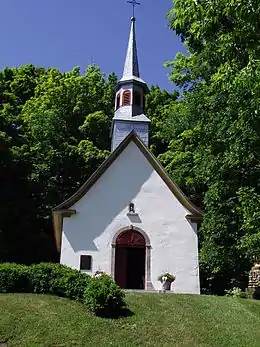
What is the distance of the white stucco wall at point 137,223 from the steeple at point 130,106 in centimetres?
348

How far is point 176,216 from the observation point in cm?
2109

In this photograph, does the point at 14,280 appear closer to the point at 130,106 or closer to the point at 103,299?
the point at 103,299

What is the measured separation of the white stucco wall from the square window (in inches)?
6.2

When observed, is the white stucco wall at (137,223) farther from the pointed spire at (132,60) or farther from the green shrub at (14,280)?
the pointed spire at (132,60)

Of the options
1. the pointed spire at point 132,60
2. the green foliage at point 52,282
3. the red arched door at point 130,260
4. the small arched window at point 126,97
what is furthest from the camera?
the pointed spire at point 132,60

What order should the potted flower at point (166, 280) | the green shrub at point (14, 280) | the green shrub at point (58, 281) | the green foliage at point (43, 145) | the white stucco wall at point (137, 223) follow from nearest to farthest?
the green shrub at point (58, 281) → the green shrub at point (14, 280) → the potted flower at point (166, 280) → the white stucco wall at point (137, 223) → the green foliage at point (43, 145)

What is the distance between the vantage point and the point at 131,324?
1248 centimetres

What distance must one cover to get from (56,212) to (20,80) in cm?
2052

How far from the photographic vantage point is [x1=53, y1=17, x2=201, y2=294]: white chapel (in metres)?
20.2

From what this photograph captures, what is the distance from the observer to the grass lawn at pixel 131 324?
11.4 meters

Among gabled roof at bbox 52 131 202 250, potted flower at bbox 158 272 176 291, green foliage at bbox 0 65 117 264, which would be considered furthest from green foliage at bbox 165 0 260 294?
green foliage at bbox 0 65 117 264

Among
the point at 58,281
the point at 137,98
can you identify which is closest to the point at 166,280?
the point at 58,281

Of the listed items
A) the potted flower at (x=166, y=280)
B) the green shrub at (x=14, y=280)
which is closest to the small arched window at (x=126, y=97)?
the potted flower at (x=166, y=280)

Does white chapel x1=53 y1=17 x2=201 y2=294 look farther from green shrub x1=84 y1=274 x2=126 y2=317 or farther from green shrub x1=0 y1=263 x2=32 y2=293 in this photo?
green shrub x1=84 y1=274 x2=126 y2=317
